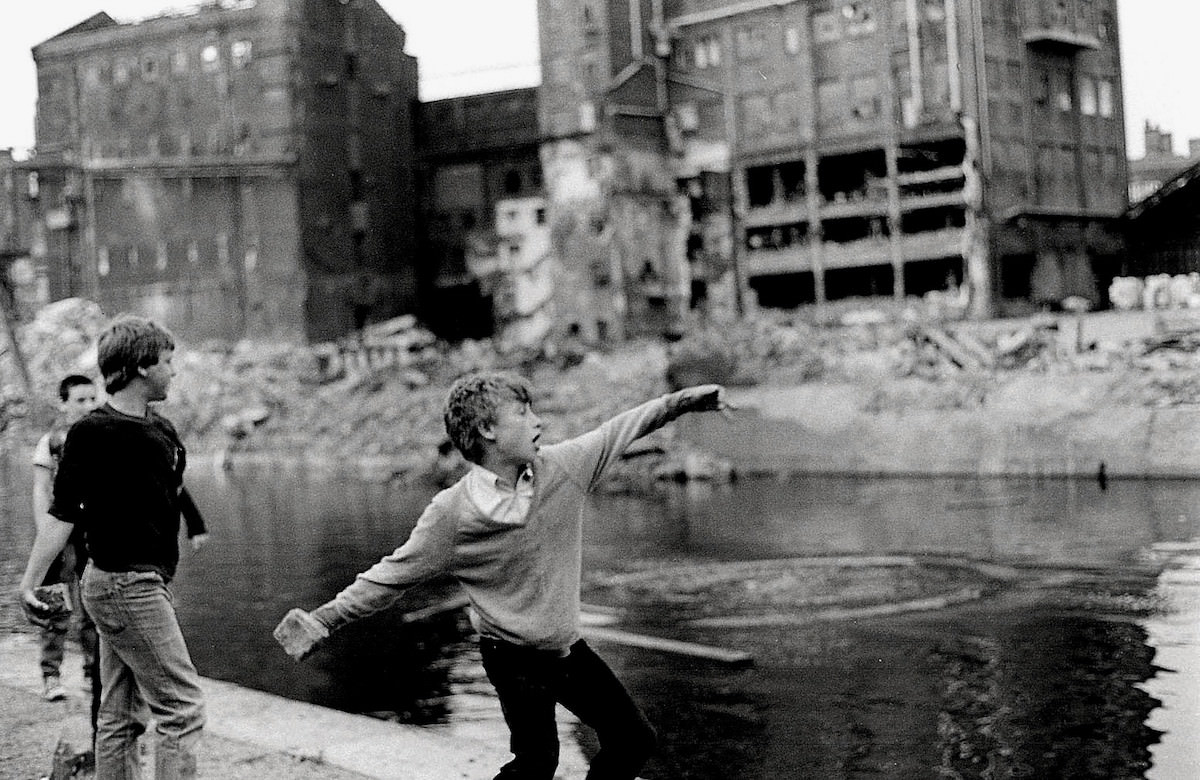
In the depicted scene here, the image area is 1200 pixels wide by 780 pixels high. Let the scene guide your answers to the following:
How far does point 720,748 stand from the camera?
7074mm

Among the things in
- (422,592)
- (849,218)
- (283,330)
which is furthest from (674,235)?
(422,592)

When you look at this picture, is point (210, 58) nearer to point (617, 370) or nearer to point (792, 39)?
point (792, 39)

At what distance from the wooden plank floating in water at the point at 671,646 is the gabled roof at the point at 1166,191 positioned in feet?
114

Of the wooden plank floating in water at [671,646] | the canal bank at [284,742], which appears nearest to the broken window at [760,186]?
the wooden plank floating in water at [671,646]

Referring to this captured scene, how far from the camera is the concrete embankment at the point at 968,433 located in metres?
22.0

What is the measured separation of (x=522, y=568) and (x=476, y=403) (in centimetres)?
52

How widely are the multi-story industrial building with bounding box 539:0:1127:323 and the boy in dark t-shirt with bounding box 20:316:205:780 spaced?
3728 centimetres

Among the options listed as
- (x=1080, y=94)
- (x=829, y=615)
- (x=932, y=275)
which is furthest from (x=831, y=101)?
(x=829, y=615)

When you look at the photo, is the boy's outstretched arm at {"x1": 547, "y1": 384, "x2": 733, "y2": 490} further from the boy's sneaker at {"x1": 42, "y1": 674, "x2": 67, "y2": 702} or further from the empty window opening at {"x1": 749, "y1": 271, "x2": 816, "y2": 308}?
the empty window opening at {"x1": 749, "y1": 271, "x2": 816, "y2": 308}

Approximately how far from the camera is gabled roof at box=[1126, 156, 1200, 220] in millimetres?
40256

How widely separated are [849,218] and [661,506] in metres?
23.9

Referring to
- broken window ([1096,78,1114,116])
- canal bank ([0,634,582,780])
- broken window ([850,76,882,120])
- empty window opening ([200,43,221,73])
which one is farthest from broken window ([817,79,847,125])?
canal bank ([0,634,582,780])

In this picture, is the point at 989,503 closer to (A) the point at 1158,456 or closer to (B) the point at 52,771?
(A) the point at 1158,456

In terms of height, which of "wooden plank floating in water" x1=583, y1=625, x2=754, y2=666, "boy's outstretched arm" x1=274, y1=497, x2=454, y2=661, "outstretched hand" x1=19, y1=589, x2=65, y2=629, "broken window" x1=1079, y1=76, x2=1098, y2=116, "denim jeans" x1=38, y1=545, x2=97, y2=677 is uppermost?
"broken window" x1=1079, y1=76, x2=1098, y2=116
